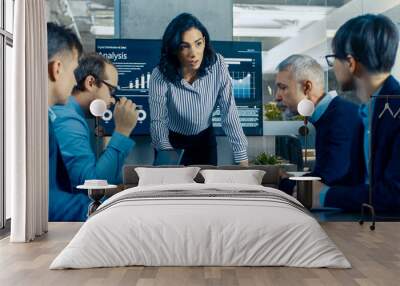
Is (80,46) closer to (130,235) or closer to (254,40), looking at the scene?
(254,40)

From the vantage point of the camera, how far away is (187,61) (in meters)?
7.59

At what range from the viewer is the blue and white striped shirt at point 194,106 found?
757 centimetres

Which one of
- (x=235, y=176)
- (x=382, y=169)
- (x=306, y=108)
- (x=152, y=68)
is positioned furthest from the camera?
(x=152, y=68)

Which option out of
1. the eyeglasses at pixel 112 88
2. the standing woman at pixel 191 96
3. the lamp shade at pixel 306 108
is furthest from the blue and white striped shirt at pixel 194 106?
the lamp shade at pixel 306 108

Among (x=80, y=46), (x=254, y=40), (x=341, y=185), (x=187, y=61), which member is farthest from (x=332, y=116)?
(x=80, y=46)

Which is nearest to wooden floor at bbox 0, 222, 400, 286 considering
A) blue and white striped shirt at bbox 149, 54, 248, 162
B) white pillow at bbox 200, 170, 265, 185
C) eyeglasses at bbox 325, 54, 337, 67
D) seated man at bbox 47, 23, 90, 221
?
white pillow at bbox 200, 170, 265, 185

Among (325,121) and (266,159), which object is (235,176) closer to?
(266,159)

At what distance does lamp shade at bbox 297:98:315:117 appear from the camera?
7.33 meters

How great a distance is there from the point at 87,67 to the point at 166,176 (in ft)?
6.32

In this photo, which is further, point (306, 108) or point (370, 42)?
point (370, 42)

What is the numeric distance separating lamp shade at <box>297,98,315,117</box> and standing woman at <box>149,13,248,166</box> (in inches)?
33.9

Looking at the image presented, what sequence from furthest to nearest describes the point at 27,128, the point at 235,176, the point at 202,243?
1. the point at 235,176
2. the point at 27,128
3. the point at 202,243

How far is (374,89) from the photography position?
764 cm

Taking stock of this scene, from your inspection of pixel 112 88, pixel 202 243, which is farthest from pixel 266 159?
pixel 202 243
